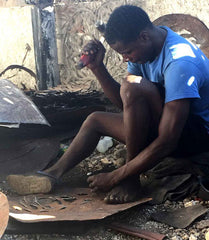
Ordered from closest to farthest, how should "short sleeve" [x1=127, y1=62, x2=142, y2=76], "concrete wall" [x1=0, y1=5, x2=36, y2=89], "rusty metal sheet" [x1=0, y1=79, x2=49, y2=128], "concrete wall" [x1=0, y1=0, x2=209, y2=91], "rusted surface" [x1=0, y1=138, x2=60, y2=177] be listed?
"short sleeve" [x1=127, y1=62, x2=142, y2=76] < "rusty metal sheet" [x1=0, y1=79, x2=49, y2=128] < "rusted surface" [x1=0, y1=138, x2=60, y2=177] < "concrete wall" [x1=0, y1=0, x2=209, y2=91] < "concrete wall" [x1=0, y1=5, x2=36, y2=89]

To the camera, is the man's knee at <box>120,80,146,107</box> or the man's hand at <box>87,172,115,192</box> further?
the man's hand at <box>87,172,115,192</box>

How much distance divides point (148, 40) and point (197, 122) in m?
0.62

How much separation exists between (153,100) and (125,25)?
0.48 m

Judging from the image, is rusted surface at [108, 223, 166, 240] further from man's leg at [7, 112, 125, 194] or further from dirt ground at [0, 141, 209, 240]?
man's leg at [7, 112, 125, 194]

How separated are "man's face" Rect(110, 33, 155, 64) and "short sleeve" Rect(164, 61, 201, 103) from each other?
0.24 metres

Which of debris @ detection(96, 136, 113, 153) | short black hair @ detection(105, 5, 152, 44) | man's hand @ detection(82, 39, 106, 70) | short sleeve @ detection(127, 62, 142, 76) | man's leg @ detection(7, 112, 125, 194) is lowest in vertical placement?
debris @ detection(96, 136, 113, 153)

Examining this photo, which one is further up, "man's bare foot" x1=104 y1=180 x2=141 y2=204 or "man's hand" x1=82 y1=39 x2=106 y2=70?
"man's hand" x1=82 y1=39 x2=106 y2=70

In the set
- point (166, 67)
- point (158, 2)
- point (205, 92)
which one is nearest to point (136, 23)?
point (166, 67)

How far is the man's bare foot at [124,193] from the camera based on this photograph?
7.97 feet

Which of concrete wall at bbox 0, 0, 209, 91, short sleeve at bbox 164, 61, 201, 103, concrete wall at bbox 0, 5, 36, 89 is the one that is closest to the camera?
short sleeve at bbox 164, 61, 201, 103

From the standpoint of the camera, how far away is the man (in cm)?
221

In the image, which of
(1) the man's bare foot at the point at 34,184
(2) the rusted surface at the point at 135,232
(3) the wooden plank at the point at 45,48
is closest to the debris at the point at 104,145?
(1) the man's bare foot at the point at 34,184

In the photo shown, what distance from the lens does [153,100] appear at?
2.36 m

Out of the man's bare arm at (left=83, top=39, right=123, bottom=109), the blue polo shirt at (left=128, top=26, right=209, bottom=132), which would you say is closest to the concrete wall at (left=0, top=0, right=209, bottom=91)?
the man's bare arm at (left=83, top=39, right=123, bottom=109)
